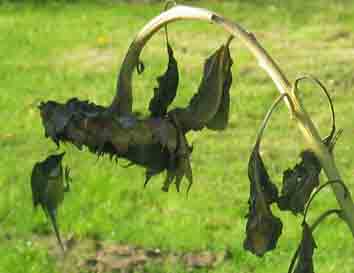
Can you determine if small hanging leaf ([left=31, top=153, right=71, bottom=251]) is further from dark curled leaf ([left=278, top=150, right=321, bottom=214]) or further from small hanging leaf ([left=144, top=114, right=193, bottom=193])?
dark curled leaf ([left=278, top=150, right=321, bottom=214])

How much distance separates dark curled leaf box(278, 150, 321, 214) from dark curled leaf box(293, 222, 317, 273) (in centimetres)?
7

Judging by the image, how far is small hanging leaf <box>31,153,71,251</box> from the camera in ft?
5.46

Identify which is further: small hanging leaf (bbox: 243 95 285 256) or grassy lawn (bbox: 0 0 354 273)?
grassy lawn (bbox: 0 0 354 273)

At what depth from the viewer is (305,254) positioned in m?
1.62

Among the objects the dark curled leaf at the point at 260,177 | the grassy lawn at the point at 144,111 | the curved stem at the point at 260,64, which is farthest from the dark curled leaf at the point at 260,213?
the grassy lawn at the point at 144,111

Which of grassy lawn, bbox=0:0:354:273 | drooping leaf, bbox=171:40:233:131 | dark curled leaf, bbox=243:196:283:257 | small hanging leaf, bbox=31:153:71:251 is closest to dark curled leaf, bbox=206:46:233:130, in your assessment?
drooping leaf, bbox=171:40:233:131

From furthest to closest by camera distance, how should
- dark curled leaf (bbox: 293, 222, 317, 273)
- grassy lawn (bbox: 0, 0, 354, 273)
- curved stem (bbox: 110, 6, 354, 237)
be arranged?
grassy lawn (bbox: 0, 0, 354, 273) < dark curled leaf (bbox: 293, 222, 317, 273) < curved stem (bbox: 110, 6, 354, 237)

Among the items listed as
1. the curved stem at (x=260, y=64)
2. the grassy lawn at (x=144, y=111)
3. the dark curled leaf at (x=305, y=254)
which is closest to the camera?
the curved stem at (x=260, y=64)

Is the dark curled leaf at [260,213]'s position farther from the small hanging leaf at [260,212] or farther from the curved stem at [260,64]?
the curved stem at [260,64]

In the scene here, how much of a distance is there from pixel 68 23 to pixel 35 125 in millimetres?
3147

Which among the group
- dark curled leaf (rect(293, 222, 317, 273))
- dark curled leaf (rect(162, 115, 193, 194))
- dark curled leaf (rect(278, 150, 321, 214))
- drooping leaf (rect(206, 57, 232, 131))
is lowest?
dark curled leaf (rect(293, 222, 317, 273))

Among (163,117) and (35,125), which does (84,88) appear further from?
(163,117)

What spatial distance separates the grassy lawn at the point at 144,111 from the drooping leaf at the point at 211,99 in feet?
4.42

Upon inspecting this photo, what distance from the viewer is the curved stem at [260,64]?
→ 146cm
